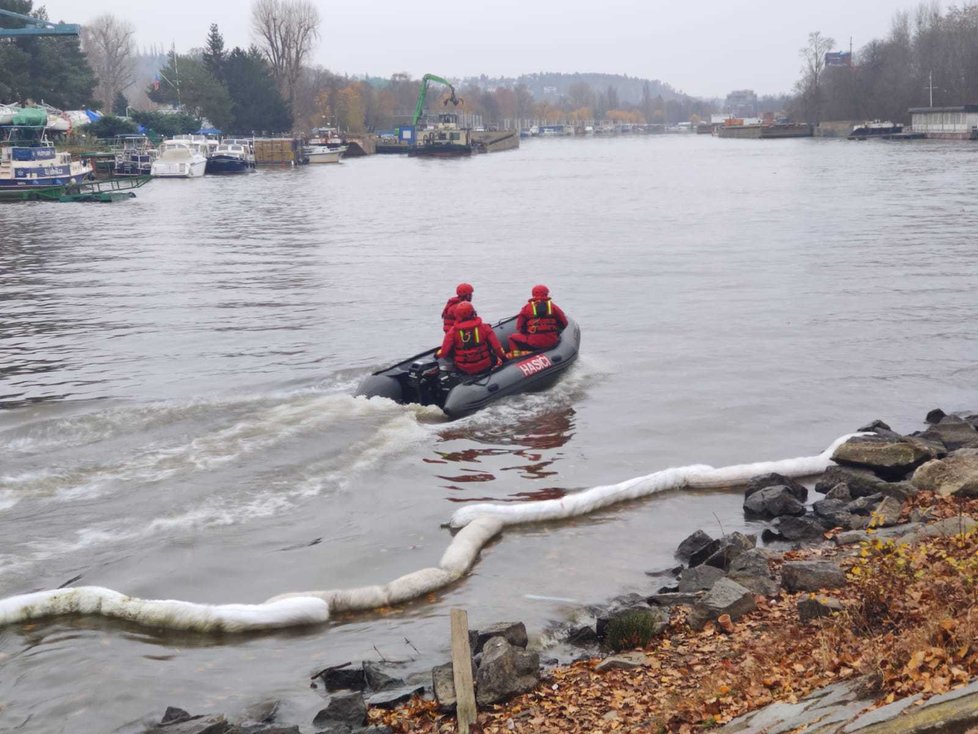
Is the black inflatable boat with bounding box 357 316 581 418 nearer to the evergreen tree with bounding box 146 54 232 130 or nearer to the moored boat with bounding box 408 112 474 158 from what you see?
the evergreen tree with bounding box 146 54 232 130

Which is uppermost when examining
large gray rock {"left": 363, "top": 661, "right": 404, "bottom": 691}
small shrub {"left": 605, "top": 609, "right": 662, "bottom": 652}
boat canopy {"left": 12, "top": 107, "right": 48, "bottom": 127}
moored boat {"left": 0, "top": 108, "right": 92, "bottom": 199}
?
boat canopy {"left": 12, "top": 107, "right": 48, "bottom": 127}

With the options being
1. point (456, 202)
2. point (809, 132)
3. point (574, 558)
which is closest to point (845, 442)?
point (574, 558)

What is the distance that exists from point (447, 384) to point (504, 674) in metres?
8.98

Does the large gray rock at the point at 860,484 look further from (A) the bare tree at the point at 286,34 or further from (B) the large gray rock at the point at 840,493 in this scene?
(A) the bare tree at the point at 286,34

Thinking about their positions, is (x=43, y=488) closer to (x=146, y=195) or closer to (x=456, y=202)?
(x=456, y=202)

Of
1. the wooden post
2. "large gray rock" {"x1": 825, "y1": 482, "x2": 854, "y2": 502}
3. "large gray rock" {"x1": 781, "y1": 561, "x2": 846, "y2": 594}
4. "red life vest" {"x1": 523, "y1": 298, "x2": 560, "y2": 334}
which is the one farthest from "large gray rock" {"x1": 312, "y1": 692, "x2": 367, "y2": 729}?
"red life vest" {"x1": 523, "y1": 298, "x2": 560, "y2": 334}

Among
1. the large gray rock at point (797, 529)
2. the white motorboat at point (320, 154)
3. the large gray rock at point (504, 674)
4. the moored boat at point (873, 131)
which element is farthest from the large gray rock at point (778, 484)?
the moored boat at point (873, 131)

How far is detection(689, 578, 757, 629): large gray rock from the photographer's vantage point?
28.1 feet

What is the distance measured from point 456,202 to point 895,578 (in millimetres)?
49175

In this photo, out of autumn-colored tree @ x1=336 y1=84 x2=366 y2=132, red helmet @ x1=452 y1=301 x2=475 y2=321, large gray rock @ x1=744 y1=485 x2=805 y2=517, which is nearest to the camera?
large gray rock @ x1=744 y1=485 x2=805 y2=517

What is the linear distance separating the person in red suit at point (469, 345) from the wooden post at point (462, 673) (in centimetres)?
924

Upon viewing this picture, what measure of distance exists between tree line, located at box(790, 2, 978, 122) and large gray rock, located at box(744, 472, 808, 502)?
424ft

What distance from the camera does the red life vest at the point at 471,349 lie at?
16078 mm

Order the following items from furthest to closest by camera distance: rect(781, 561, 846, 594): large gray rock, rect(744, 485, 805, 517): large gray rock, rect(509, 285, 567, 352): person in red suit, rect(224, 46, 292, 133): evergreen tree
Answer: rect(224, 46, 292, 133): evergreen tree → rect(509, 285, 567, 352): person in red suit → rect(744, 485, 805, 517): large gray rock → rect(781, 561, 846, 594): large gray rock
